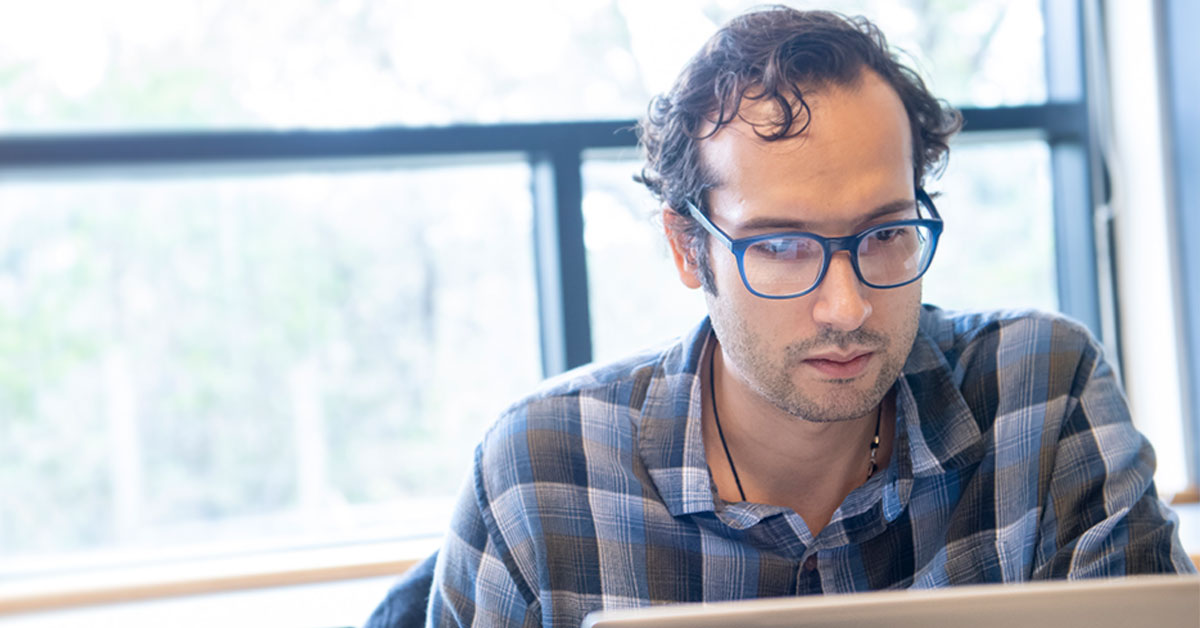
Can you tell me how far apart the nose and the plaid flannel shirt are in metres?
0.22

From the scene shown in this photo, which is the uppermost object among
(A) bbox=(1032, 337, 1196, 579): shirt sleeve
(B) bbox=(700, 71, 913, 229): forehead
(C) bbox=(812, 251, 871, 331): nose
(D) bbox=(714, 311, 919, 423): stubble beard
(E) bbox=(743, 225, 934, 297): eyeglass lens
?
(B) bbox=(700, 71, 913, 229): forehead

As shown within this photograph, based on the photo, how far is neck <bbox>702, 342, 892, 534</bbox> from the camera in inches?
47.3

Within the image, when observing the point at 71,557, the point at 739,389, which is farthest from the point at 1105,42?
the point at 71,557

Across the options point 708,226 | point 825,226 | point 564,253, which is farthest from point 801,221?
point 564,253

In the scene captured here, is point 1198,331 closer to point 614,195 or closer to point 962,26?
point 962,26

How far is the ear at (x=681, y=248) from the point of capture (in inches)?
49.4

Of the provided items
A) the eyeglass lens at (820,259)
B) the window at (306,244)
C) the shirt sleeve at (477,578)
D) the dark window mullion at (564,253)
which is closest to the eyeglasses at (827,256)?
the eyeglass lens at (820,259)

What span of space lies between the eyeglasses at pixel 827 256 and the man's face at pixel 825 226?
13 millimetres

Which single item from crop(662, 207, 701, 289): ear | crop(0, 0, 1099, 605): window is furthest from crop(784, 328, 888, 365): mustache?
crop(0, 0, 1099, 605): window

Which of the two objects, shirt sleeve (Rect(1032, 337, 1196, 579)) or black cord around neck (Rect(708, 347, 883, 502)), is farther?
black cord around neck (Rect(708, 347, 883, 502))

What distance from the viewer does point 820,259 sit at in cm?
105

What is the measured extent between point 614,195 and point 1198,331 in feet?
4.02

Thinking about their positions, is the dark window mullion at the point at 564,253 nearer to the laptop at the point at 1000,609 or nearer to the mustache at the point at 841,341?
the mustache at the point at 841,341

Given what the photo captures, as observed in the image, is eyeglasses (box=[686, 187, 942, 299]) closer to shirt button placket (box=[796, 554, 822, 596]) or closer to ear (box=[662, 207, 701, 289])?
ear (box=[662, 207, 701, 289])
